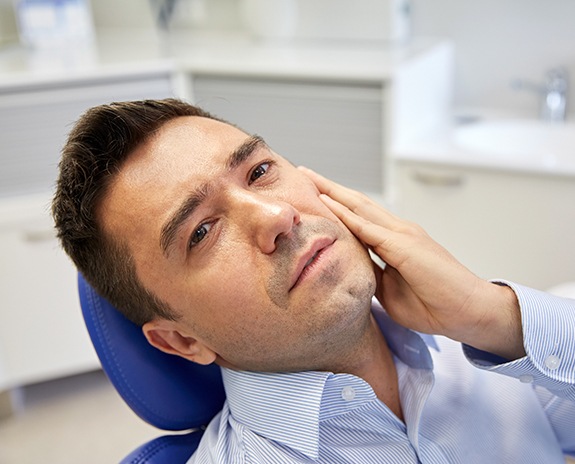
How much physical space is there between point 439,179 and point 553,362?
1.11 meters

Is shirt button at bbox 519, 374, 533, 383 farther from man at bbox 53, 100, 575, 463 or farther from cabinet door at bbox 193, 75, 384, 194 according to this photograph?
cabinet door at bbox 193, 75, 384, 194

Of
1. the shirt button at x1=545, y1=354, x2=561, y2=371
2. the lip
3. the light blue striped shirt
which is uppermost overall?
the lip

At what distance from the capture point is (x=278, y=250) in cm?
108

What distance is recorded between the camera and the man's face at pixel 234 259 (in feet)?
3.50

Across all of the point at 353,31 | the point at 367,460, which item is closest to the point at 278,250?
the point at 367,460

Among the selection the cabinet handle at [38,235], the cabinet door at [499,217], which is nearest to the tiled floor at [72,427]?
the cabinet handle at [38,235]

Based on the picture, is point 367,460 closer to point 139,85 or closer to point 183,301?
→ point 183,301

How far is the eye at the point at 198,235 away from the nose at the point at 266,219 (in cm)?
6

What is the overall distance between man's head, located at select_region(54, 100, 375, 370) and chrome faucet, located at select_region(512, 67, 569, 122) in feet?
4.91

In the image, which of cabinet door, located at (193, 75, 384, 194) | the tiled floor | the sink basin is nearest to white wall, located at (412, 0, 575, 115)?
the sink basin

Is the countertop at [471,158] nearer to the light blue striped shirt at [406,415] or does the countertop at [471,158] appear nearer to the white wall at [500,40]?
the white wall at [500,40]

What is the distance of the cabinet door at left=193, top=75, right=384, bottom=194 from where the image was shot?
2254 mm

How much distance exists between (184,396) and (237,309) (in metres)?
0.24

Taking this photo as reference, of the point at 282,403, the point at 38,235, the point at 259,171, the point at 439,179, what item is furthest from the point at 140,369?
the point at 38,235
